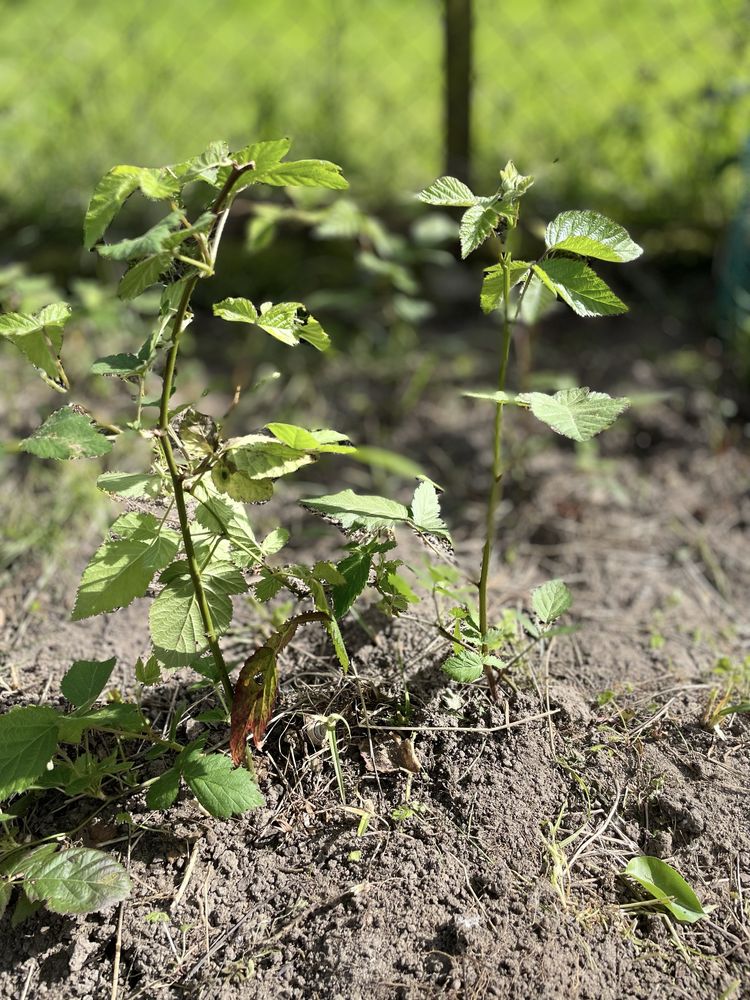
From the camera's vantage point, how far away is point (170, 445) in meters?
1.35

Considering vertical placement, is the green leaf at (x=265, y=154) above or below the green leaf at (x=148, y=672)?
above

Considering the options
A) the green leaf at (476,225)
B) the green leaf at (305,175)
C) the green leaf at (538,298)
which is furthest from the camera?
the green leaf at (538,298)

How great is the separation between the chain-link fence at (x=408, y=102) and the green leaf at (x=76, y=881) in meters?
2.51

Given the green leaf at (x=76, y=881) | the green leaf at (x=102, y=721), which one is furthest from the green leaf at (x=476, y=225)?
the green leaf at (x=76, y=881)

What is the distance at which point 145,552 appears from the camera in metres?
1.38

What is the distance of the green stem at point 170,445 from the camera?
3.91 ft

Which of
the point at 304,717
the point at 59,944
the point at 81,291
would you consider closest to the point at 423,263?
the point at 81,291

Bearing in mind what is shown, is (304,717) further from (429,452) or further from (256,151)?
(429,452)

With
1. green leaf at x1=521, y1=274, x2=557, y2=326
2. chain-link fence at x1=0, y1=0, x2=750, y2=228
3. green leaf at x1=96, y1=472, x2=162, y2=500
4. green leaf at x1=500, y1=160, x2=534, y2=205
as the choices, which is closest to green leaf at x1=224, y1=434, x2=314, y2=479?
green leaf at x1=96, y1=472, x2=162, y2=500

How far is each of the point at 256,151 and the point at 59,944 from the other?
1.19 meters

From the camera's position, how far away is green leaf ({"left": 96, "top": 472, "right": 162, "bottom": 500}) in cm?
136

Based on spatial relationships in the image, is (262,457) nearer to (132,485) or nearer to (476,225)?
(132,485)

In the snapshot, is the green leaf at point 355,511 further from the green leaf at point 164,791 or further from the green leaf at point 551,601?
the green leaf at point 164,791

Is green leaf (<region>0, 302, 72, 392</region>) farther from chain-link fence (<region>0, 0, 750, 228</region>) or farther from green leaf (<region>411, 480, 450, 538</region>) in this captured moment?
chain-link fence (<region>0, 0, 750, 228</region>)
